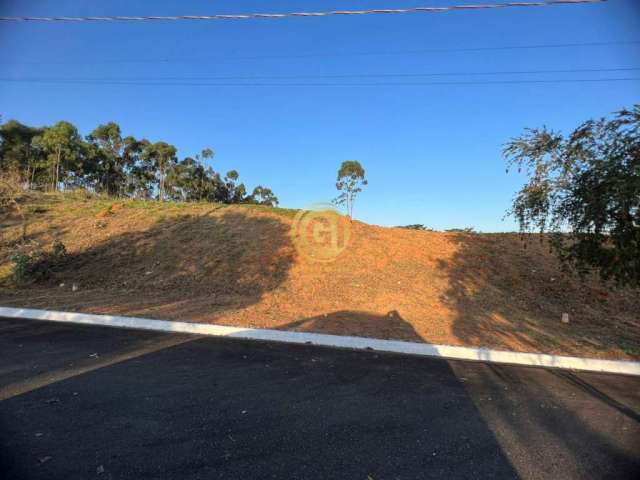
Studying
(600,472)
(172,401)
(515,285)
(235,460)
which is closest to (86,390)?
(172,401)

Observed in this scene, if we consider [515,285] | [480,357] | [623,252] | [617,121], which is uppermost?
[617,121]

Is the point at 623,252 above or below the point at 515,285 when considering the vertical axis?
above

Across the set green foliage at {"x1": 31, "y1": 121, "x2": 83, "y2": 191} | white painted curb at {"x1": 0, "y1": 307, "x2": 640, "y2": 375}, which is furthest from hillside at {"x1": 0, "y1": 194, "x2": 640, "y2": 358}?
green foliage at {"x1": 31, "y1": 121, "x2": 83, "y2": 191}

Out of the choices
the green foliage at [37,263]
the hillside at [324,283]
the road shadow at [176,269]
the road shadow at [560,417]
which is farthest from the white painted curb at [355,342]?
the green foliage at [37,263]

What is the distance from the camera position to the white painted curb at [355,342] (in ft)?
20.3

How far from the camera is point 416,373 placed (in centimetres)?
518

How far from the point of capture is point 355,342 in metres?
6.86

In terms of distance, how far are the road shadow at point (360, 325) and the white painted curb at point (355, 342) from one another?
19.2 inches

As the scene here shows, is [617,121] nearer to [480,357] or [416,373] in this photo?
[480,357]

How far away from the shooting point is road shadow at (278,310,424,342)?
759cm

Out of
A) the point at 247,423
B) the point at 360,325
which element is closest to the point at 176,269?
the point at 360,325

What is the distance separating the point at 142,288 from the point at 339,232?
800 cm

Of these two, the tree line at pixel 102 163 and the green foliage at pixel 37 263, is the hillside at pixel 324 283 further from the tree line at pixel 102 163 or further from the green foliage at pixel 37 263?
the tree line at pixel 102 163

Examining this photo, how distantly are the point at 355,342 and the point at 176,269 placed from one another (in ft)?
27.7
